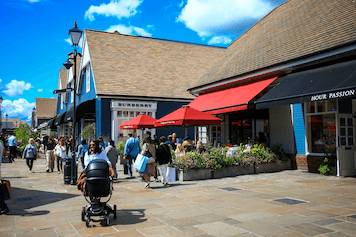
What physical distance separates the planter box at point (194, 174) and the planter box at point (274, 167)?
7.80ft

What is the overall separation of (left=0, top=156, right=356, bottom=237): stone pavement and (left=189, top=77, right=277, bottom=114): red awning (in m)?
3.45

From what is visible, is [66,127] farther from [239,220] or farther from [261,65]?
[239,220]

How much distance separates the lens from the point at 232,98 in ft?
53.3

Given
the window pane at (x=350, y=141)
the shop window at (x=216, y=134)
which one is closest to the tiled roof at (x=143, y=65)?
the shop window at (x=216, y=134)

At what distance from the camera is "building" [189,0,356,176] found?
1231 cm

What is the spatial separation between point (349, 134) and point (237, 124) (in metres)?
6.68

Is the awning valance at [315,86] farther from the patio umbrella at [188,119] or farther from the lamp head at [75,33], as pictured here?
the lamp head at [75,33]

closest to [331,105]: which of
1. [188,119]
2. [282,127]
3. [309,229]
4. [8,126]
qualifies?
[282,127]

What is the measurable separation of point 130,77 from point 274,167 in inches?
530

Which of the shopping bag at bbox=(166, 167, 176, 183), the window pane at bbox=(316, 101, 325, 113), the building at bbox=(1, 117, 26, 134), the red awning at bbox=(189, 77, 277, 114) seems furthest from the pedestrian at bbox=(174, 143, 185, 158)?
the building at bbox=(1, 117, 26, 134)

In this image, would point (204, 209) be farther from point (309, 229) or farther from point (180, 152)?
point (180, 152)

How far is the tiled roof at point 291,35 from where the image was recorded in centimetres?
1326

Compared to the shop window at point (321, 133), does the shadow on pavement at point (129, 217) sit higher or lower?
lower

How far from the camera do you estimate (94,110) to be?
25.9 metres
